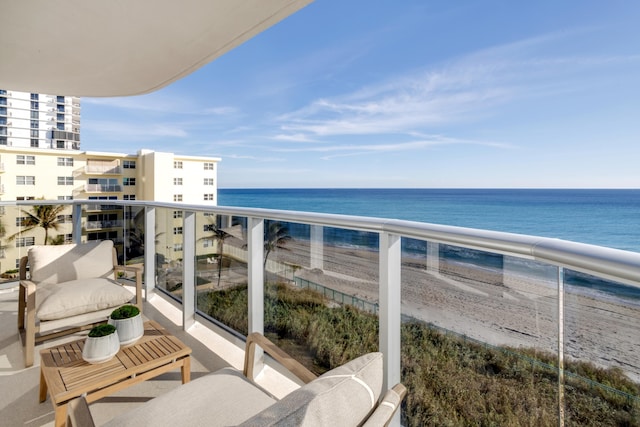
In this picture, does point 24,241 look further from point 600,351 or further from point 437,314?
point 600,351

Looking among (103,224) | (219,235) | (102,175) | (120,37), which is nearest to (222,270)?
(219,235)

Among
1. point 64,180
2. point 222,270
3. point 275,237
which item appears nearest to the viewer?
point 275,237

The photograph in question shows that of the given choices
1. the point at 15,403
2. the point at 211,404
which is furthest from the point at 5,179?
the point at 211,404

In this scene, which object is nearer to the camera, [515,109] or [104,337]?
[104,337]

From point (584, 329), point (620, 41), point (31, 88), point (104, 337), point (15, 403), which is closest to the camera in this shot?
point (584, 329)

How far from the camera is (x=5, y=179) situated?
877 inches

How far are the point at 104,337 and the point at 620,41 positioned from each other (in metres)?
35.0

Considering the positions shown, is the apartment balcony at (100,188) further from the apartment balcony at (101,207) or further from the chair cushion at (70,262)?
the chair cushion at (70,262)

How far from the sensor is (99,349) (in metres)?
1.71

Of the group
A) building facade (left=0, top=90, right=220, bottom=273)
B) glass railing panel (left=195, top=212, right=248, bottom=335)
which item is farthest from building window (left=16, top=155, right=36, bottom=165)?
glass railing panel (left=195, top=212, right=248, bottom=335)

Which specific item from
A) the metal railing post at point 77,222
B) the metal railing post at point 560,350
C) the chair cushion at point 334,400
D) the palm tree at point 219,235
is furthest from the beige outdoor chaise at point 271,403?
the metal railing post at point 77,222

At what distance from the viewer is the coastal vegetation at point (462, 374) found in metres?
0.90

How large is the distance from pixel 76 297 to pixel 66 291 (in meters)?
0.12

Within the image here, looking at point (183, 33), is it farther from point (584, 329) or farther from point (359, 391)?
point (584, 329)
